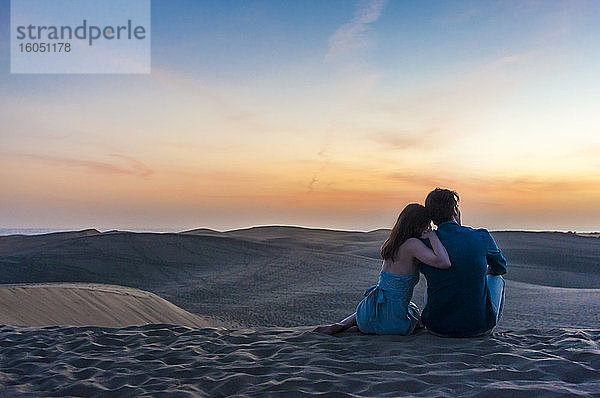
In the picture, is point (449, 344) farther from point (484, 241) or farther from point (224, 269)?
point (224, 269)

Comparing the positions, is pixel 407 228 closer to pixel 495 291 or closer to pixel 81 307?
pixel 495 291

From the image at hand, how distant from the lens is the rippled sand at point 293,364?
Answer: 4.07 metres

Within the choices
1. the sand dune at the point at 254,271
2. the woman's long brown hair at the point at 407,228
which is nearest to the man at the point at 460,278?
the woman's long brown hair at the point at 407,228

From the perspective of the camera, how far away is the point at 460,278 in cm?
520

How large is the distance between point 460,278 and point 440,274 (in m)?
0.20

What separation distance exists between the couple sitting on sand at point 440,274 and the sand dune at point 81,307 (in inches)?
200

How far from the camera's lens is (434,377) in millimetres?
4246

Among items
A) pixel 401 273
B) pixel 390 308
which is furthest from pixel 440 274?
pixel 390 308

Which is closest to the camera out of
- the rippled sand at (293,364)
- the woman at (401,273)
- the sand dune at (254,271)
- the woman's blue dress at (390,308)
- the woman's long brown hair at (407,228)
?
the rippled sand at (293,364)

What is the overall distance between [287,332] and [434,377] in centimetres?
239

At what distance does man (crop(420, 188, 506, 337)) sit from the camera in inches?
205

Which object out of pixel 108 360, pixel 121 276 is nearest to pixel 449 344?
pixel 108 360

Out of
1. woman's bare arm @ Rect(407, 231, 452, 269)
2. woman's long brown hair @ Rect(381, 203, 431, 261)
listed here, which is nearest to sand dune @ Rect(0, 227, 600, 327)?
woman's long brown hair @ Rect(381, 203, 431, 261)

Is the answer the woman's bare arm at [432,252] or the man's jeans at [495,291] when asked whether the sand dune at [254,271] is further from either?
the woman's bare arm at [432,252]
